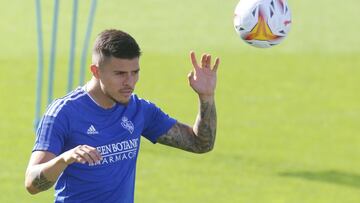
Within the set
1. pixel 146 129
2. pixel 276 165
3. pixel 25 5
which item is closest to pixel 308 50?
pixel 25 5

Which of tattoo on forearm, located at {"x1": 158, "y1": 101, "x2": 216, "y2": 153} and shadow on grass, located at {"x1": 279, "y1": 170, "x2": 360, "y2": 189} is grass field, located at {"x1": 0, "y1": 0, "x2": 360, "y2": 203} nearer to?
shadow on grass, located at {"x1": 279, "y1": 170, "x2": 360, "y2": 189}

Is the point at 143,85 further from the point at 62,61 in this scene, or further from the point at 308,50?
the point at 308,50

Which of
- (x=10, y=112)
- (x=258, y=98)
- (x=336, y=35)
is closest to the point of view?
(x=10, y=112)

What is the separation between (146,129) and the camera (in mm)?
8992

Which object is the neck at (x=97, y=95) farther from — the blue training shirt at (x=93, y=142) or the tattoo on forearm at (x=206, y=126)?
the tattoo on forearm at (x=206, y=126)

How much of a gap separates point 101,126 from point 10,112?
1159cm

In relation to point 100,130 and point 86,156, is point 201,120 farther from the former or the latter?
point 86,156

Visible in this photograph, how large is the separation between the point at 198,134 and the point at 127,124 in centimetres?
68

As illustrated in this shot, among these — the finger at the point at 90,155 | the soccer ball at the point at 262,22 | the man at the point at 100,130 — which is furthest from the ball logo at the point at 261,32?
the finger at the point at 90,155

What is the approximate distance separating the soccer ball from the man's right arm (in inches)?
143

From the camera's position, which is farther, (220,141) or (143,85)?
(143,85)

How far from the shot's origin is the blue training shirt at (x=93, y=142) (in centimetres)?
816

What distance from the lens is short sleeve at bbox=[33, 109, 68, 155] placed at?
26.2ft

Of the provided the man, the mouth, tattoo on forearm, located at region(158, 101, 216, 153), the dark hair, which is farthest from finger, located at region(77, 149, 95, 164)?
tattoo on forearm, located at region(158, 101, 216, 153)
